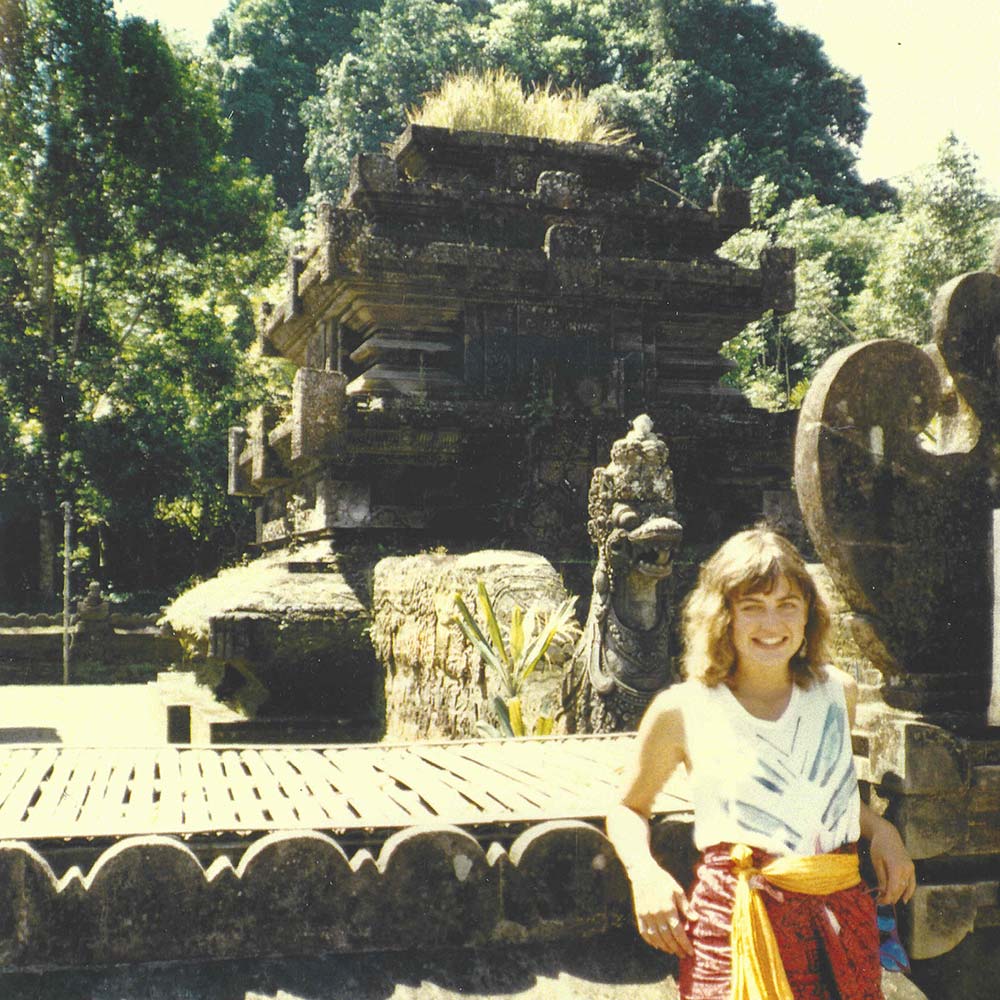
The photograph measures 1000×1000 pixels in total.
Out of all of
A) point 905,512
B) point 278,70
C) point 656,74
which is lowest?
point 905,512

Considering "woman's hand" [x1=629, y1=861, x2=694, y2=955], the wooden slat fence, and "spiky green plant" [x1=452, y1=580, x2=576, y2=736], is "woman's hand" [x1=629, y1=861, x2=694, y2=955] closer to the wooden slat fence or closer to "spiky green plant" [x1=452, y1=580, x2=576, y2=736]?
Result: the wooden slat fence

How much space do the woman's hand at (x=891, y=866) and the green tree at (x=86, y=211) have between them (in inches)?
911

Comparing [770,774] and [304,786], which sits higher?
[770,774]

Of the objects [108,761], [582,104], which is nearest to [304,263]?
[582,104]

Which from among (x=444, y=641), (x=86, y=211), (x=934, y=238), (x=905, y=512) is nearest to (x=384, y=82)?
(x=86, y=211)

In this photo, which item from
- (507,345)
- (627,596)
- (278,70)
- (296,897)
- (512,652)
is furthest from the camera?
(278,70)

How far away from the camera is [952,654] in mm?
3502

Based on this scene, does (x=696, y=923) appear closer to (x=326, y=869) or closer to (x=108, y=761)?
(x=326, y=869)

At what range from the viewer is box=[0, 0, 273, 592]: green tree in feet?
82.4

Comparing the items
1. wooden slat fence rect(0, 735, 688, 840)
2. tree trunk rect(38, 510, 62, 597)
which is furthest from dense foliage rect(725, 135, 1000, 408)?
wooden slat fence rect(0, 735, 688, 840)

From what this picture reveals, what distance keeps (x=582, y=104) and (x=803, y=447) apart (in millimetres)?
11183

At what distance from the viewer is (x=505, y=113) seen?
1321 centimetres

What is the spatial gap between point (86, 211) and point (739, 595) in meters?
25.6

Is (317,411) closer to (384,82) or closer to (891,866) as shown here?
(891,866)
